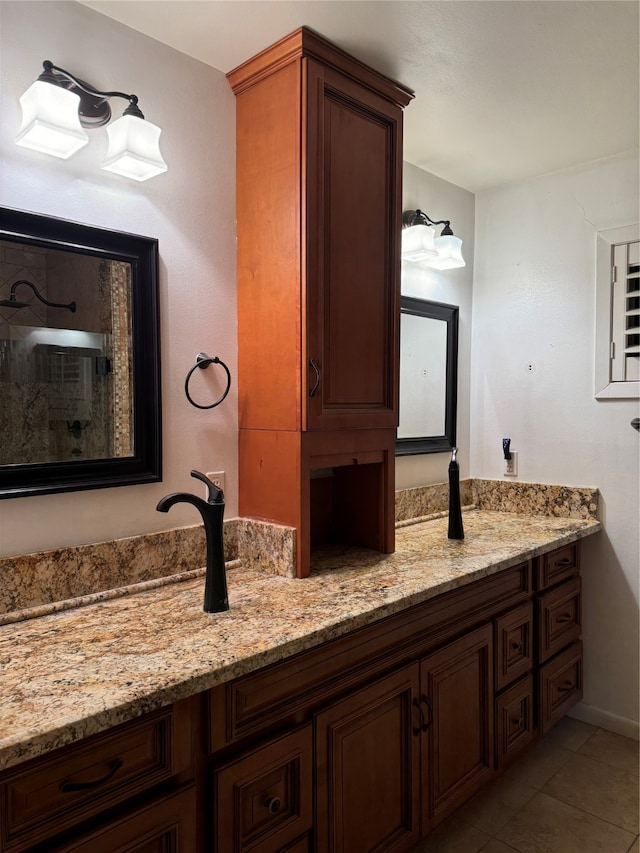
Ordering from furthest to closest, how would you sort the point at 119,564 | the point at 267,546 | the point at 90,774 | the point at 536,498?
1. the point at 536,498
2. the point at 267,546
3. the point at 119,564
4. the point at 90,774

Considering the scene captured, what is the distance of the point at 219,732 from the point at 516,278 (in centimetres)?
248

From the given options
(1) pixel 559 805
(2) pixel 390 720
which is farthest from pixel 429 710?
(1) pixel 559 805

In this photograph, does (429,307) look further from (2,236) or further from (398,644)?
(2,236)

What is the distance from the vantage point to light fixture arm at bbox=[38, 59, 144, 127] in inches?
60.4

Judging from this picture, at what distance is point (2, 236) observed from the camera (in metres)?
1.45

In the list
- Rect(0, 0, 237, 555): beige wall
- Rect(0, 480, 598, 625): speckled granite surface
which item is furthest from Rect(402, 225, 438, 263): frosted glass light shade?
Rect(0, 480, 598, 625): speckled granite surface

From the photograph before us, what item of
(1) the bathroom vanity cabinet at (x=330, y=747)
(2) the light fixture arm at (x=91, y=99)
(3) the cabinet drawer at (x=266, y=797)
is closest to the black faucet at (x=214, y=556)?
(1) the bathroom vanity cabinet at (x=330, y=747)

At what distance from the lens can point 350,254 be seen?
6.28ft

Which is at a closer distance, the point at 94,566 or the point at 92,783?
the point at 92,783

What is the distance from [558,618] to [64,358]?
2.18 metres

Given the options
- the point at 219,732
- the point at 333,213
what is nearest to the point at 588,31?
the point at 333,213

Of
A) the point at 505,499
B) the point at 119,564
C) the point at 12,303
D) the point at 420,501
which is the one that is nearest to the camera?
the point at 12,303

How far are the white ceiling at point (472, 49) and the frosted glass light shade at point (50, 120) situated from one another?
354 millimetres

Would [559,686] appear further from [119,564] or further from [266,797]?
[119,564]
